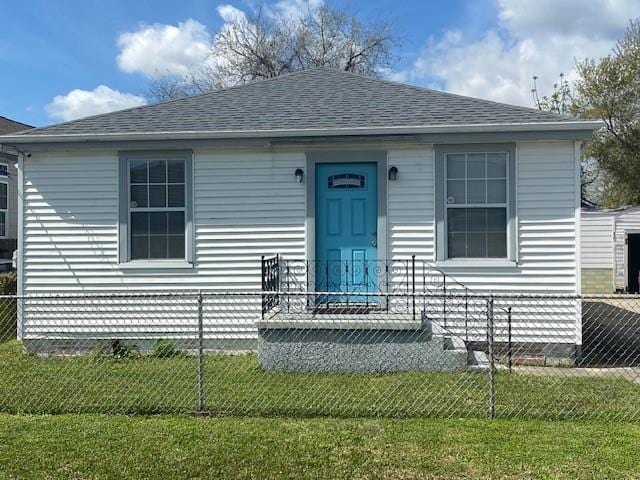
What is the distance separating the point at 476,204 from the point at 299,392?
3989 millimetres

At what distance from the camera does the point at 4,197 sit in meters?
26.7

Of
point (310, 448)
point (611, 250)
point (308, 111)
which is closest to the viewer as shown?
point (310, 448)

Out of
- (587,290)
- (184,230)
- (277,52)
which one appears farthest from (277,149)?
(277,52)

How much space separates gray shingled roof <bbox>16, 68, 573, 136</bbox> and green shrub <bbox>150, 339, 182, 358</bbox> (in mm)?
3146

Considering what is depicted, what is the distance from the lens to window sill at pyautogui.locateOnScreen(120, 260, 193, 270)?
8805 mm

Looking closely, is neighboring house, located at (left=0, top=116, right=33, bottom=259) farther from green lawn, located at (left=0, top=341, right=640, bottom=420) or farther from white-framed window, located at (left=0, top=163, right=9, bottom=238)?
green lawn, located at (left=0, top=341, right=640, bottom=420)

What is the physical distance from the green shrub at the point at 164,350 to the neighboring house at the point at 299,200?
639 millimetres

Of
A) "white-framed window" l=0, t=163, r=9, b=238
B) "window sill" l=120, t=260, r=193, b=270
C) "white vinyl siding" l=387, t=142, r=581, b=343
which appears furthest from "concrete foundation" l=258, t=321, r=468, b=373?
"white-framed window" l=0, t=163, r=9, b=238

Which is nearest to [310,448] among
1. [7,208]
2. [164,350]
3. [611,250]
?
[164,350]

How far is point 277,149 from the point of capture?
868cm

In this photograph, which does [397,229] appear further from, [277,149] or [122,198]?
[122,198]

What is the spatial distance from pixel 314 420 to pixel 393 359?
81.9 inches

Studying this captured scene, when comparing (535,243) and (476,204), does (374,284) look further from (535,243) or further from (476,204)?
(535,243)

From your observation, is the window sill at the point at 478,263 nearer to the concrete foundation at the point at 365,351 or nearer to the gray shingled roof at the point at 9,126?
the concrete foundation at the point at 365,351
